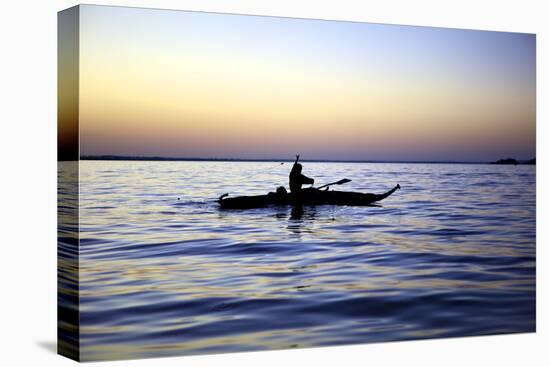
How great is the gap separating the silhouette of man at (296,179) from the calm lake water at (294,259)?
2.3 inches

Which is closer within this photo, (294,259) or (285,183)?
(294,259)

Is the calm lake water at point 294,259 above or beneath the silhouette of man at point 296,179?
beneath

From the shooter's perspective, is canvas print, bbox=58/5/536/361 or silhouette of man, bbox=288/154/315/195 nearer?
canvas print, bbox=58/5/536/361

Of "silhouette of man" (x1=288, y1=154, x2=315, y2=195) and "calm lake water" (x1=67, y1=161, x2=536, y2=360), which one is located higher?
"silhouette of man" (x1=288, y1=154, x2=315, y2=195)

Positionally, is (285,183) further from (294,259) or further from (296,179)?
(294,259)

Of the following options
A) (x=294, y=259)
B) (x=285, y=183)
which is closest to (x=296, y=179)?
(x=285, y=183)

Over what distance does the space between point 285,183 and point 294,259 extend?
0.67 metres

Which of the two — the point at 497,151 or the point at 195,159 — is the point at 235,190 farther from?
the point at 497,151

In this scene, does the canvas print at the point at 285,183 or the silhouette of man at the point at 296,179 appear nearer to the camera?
the canvas print at the point at 285,183

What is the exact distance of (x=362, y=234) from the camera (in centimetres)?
863

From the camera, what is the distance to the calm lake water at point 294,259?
7.68m

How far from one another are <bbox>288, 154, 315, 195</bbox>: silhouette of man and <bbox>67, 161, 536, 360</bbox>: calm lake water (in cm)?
6

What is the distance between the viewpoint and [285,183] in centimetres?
847

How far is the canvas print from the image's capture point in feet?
25.3
